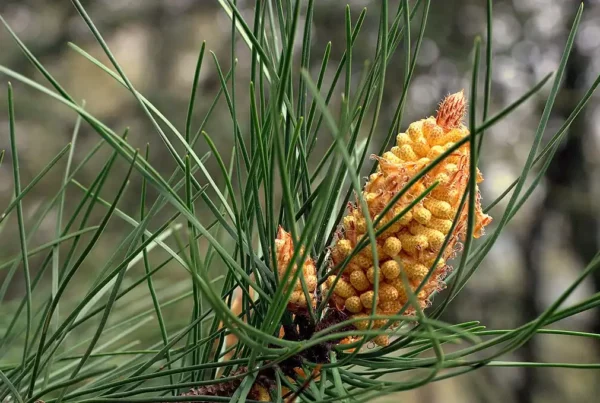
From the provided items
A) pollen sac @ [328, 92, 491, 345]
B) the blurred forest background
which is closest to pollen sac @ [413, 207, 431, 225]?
pollen sac @ [328, 92, 491, 345]

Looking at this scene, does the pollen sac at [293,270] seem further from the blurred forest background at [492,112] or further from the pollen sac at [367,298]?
the blurred forest background at [492,112]

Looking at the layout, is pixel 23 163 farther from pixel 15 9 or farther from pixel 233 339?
pixel 233 339

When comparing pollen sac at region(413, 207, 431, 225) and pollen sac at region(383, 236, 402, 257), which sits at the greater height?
pollen sac at region(413, 207, 431, 225)

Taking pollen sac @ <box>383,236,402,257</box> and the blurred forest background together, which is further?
the blurred forest background

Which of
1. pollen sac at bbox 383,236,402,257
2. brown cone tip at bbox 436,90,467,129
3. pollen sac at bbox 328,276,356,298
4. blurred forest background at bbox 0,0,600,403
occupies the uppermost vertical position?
blurred forest background at bbox 0,0,600,403

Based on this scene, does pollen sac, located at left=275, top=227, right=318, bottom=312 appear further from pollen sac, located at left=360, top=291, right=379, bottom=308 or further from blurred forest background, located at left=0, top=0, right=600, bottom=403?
blurred forest background, located at left=0, top=0, right=600, bottom=403

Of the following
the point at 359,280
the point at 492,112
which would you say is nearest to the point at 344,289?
the point at 359,280

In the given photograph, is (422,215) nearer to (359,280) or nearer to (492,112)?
(359,280)
